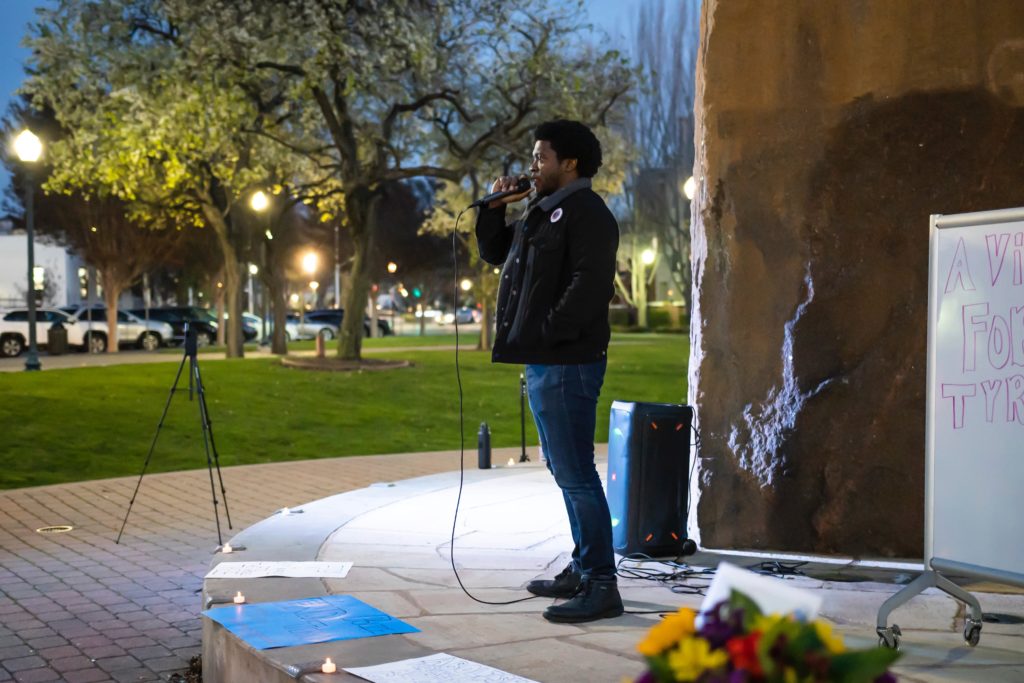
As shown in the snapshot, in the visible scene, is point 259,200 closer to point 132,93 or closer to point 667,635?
point 132,93

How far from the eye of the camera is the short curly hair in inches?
190

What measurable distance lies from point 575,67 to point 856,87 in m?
18.5

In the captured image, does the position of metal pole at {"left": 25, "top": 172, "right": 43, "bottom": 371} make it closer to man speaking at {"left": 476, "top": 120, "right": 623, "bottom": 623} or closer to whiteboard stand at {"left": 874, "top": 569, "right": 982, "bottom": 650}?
man speaking at {"left": 476, "top": 120, "right": 623, "bottom": 623}

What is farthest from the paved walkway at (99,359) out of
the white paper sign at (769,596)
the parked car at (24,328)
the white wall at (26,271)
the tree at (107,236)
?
the white paper sign at (769,596)

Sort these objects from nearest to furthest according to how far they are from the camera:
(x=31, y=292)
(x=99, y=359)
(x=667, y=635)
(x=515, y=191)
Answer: (x=667, y=635)
(x=515, y=191)
(x=31, y=292)
(x=99, y=359)

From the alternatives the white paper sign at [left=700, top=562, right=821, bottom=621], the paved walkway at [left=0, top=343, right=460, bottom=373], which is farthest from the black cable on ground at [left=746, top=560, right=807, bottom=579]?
the paved walkway at [left=0, top=343, right=460, bottom=373]

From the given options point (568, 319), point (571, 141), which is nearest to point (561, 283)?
point (568, 319)

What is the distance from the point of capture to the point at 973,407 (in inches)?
170

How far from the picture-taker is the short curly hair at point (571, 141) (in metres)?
4.84

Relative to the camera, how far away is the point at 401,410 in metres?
17.4

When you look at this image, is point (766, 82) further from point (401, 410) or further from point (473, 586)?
point (401, 410)

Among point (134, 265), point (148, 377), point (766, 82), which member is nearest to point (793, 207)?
point (766, 82)

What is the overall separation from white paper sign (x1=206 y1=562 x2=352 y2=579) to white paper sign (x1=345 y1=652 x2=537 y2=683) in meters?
1.58

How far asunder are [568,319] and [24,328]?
30.4 m
